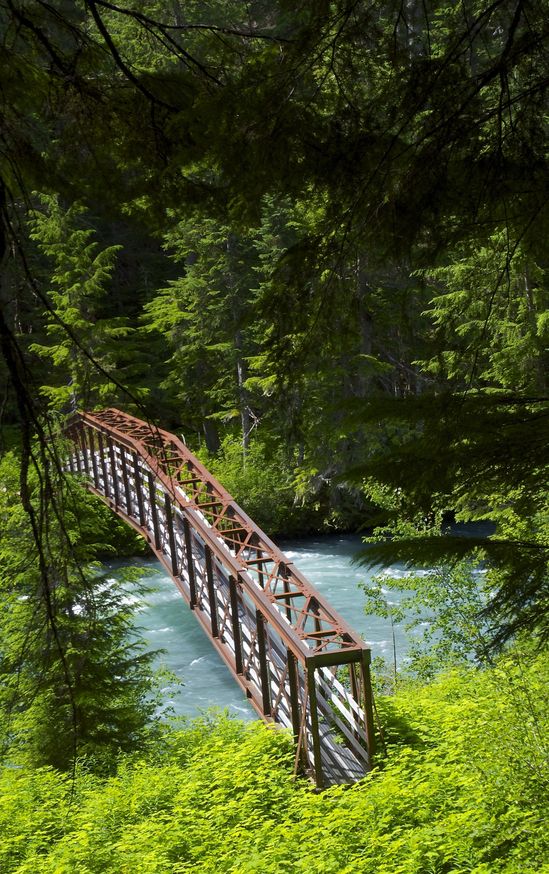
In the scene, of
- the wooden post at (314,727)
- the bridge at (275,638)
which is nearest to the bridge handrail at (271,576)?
the bridge at (275,638)

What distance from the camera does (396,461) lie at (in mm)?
3191

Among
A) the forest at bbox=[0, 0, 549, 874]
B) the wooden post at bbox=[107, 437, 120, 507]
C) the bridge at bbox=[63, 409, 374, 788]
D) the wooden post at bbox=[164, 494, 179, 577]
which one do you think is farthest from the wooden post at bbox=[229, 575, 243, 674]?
the wooden post at bbox=[107, 437, 120, 507]

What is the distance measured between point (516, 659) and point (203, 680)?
713cm

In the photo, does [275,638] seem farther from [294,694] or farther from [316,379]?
[316,379]

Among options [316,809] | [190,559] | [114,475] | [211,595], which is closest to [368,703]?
[316,809]

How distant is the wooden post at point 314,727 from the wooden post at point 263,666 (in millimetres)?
1519

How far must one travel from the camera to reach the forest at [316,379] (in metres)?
3.02

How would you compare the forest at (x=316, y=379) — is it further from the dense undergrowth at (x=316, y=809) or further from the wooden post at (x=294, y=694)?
the wooden post at (x=294, y=694)

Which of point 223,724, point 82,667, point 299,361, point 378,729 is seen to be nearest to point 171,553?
point 82,667

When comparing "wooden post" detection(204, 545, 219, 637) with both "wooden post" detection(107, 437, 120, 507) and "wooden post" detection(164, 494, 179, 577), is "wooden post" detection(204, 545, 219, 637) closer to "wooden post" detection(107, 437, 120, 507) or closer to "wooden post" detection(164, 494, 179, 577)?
"wooden post" detection(164, 494, 179, 577)

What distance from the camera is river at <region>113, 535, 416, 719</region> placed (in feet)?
40.4

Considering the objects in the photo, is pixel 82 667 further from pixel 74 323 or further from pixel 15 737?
pixel 74 323

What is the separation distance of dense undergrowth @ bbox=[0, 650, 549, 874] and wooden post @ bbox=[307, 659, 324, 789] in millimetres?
272

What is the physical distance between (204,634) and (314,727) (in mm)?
7511
